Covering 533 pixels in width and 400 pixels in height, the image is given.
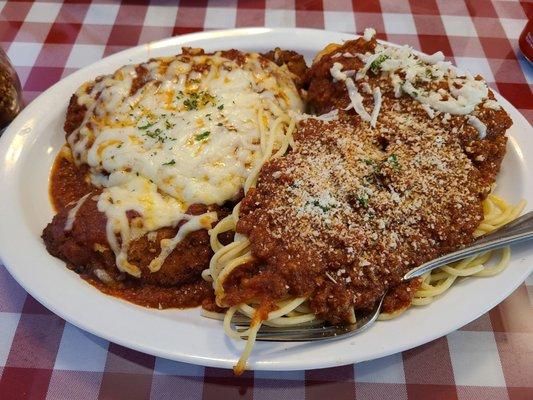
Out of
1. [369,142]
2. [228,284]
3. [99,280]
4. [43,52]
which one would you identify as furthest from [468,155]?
[43,52]

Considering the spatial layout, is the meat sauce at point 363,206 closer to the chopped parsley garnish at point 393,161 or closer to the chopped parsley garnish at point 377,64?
the chopped parsley garnish at point 393,161

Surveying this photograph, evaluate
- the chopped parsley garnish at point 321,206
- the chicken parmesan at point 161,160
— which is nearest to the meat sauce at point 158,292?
the chicken parmesan at point 161,160

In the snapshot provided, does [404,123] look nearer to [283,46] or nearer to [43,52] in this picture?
[283,46]

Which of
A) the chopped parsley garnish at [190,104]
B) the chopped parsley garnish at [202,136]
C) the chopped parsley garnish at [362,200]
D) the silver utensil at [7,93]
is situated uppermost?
the chopped parsley garnish at [190,104]

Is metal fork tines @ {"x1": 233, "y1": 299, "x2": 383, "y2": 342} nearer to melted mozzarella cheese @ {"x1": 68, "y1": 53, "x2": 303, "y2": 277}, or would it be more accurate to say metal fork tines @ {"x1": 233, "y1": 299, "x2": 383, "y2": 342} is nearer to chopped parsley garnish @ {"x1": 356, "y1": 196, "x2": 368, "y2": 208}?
chopped parsley garnish @ {"x1": 356, "y1": 196, "x2": 368, "y2": 208}

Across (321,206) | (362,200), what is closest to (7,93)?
(321,206)

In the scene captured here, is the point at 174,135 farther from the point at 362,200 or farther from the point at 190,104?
the point at 362,200
